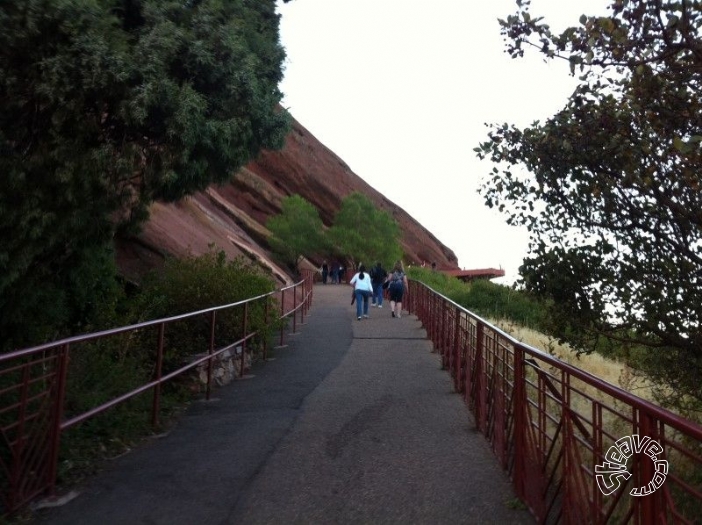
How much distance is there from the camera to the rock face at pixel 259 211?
1534 centimetres

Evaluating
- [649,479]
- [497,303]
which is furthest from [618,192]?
[497,303]

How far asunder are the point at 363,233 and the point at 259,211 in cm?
848

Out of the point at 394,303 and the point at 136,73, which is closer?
the point at 136,73

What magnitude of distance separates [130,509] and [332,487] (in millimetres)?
1340

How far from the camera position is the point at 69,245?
870 cm

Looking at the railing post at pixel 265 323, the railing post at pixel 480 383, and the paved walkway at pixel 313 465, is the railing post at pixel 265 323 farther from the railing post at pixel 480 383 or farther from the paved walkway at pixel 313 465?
the railing post at pixel 480 383

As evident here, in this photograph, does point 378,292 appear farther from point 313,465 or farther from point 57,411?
point 57,411

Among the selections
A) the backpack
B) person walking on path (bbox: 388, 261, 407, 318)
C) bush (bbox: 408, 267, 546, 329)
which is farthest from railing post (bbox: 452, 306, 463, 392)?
bush (bbox: 408, 267, 546, 329)

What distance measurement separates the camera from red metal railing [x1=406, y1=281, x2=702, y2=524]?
2789 mm

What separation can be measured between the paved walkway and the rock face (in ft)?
18.4

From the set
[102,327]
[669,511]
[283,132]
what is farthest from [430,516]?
[283,132]

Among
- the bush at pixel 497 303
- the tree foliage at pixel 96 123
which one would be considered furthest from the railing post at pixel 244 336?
the bush at pixel 497 303

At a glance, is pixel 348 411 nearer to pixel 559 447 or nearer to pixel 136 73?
pixel 559 447

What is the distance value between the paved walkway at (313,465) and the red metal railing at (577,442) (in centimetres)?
30
